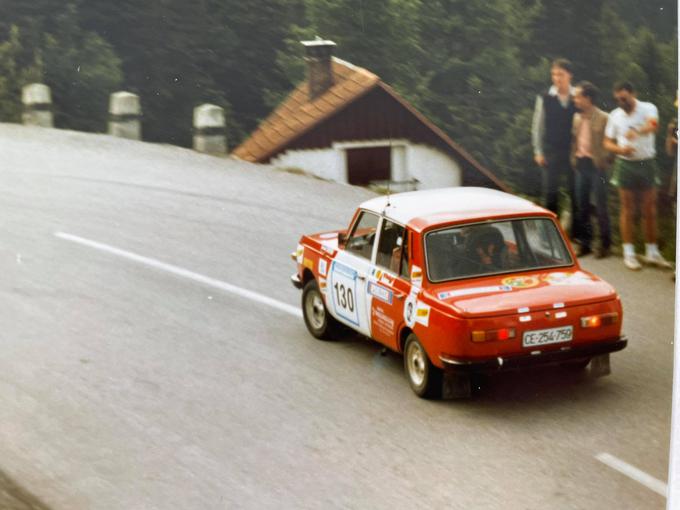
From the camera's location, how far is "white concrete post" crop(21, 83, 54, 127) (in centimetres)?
362

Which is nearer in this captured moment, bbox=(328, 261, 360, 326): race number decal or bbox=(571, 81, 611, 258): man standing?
bbox=(571, 81, 611, 258): man standing

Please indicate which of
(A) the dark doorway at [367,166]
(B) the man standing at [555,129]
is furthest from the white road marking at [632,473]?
(A) the dark doorway at [367,166]

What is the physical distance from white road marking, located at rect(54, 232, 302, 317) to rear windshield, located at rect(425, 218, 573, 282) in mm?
457

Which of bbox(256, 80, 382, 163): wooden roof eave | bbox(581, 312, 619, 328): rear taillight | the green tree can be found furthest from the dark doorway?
the green tree

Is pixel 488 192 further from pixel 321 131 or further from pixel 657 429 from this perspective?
pixel 657 429

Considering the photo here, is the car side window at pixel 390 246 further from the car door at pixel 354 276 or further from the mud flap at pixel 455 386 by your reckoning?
the mud flap at pixel 455 386

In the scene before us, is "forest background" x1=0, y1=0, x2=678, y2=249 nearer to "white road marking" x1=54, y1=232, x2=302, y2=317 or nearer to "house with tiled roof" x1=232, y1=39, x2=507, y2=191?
"house with tiled roof" x1=232, y1=39, x2=507, y2=191

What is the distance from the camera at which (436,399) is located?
10.4 feet

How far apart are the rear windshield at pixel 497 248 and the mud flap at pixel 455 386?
1.03 feet

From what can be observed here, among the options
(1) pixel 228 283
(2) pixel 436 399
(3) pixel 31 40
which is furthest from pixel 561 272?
(3) pixel 31 40

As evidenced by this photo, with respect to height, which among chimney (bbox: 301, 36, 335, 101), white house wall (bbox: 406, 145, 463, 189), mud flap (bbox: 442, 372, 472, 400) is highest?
chimney (bbox: 301, 36, 335, 101)

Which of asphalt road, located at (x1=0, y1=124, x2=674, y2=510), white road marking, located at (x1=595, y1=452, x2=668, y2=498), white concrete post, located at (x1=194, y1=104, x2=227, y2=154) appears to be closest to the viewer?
white road marking, located at (x1=595, y1=452, x2=668, y2=498)

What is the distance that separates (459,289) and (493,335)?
8.0 inches

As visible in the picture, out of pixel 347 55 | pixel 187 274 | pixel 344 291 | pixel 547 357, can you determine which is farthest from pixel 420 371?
pixel 347 55
